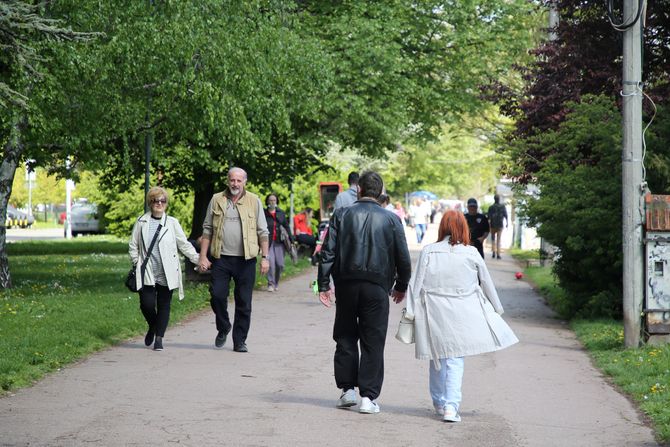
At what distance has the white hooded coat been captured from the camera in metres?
8.49

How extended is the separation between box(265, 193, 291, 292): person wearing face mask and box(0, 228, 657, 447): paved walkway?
24.3ft

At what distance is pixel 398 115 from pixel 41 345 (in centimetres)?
1725

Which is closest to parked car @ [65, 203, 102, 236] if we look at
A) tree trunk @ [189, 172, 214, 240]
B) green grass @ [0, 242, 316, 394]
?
green grass @ [0, 242, 316, 394]

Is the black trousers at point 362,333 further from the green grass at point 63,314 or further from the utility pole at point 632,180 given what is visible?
the utility pole at point 632,180

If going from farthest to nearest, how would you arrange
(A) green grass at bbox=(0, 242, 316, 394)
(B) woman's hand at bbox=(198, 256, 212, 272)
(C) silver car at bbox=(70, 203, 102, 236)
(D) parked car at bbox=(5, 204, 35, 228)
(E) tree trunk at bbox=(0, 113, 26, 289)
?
(D) parked car at bbox=(5, 204, 35, 228), (C) silver car at bbox=(70, 203, 102, 236), (E) tree trunk at bbox=(0, 113, 26, 289), (B) woman's hand at bbox=(198, 256, 212, 272), (A) green grass at bbox=(0, 242, 316, 394)

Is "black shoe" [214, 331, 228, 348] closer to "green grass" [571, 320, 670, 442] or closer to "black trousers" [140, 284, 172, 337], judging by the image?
"black trousers" [140, 284, 172, 337]

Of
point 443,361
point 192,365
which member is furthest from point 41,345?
point 443,361

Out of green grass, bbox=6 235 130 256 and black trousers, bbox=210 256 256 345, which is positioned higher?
green grass, bbox=6 235 130 256

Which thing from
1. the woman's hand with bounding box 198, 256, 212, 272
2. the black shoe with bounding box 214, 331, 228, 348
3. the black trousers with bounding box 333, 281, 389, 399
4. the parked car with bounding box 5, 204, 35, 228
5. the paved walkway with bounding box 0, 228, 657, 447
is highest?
the parked car with bounding box 5, 204, 35, 228

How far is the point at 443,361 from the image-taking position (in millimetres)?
8547

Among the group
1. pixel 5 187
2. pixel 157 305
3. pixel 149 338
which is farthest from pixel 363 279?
pixel 5 187

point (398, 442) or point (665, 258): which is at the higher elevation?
point (665, 258)

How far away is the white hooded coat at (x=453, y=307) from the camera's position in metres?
8.49

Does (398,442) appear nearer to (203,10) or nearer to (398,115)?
(203,10)
